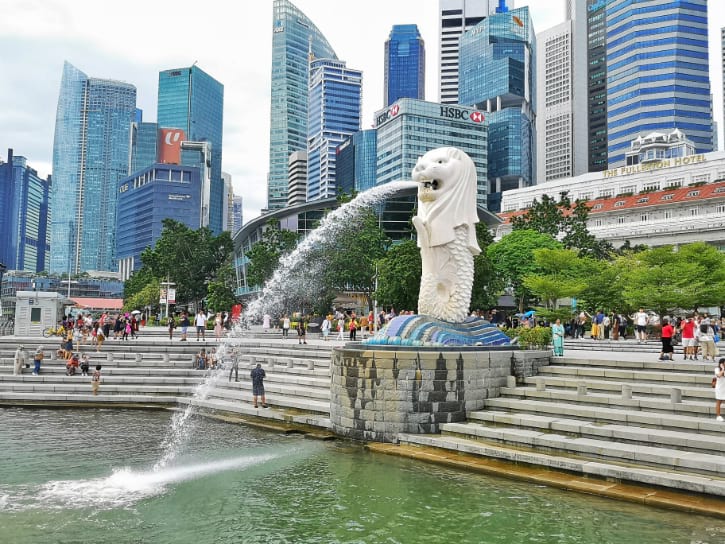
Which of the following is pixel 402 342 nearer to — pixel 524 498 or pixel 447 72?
pixel 524 498

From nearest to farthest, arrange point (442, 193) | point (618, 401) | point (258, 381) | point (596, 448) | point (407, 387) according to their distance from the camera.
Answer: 1. point (596, 448)
2. point (618, 401)
3. point (407, 387)
4. point (442, 193)
5. point (258, 381)

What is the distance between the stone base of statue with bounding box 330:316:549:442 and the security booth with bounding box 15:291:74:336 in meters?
22.1

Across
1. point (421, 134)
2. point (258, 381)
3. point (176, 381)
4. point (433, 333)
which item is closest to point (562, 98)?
point (421, 134)

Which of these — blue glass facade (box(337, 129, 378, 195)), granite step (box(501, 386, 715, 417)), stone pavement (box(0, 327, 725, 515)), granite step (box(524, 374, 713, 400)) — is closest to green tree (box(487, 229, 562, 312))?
stone pavement (box(0, 327, 725, 515))

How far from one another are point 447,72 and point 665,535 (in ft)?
640

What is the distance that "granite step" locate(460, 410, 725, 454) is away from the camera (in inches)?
454

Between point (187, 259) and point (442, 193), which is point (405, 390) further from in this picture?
point (187, 259)

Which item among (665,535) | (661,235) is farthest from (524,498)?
(661,235)

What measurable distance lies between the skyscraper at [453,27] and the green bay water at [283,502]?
186439 mm

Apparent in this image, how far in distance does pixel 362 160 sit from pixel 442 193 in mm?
144007

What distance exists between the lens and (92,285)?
158875 mm

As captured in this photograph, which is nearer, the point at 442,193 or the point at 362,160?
the point at 442,193

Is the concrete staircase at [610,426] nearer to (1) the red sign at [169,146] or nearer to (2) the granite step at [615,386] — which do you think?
(2) the granite step at [615,386]

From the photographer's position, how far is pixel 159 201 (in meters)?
161
